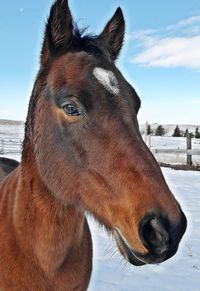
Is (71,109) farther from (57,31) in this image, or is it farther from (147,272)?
(147,272)

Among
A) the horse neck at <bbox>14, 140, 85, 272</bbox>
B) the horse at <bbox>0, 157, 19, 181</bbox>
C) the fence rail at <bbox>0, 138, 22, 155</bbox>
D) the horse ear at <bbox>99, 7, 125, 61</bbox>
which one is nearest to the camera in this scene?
the horse neck at <bbox>14, 140, 85, 272</bbox>

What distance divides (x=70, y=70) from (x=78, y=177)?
667mm

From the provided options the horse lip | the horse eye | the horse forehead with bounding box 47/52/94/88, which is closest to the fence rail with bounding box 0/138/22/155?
the horse forehead with bounding box 47/52/94/88

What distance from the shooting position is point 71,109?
2238mm

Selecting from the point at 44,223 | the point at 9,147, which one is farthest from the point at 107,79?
the point at 9,147

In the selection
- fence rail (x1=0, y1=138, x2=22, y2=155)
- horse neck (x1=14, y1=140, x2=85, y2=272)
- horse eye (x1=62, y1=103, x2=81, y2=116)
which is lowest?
fence rail (x1=0, y1=138, x2=22, y2=155)

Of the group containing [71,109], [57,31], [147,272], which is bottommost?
[147,272]

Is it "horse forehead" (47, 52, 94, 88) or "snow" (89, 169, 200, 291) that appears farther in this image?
"snow" (89, 169, 200, 291)

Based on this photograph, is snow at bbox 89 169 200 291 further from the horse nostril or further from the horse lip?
the horse nostril

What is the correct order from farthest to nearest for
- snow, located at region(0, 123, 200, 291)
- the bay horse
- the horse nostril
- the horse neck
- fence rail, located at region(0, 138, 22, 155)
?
fence rail, located at region(0, 138, 22, 155)
snow, located at region(0, 123, 200, 291)
the horse neck
the bay horse
the horse nostril

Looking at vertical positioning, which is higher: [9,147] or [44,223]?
[44,223]

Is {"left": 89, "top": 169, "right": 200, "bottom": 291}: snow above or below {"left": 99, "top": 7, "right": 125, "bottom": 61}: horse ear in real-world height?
below

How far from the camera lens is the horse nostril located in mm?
1762

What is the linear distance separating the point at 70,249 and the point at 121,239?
34.7 inches
